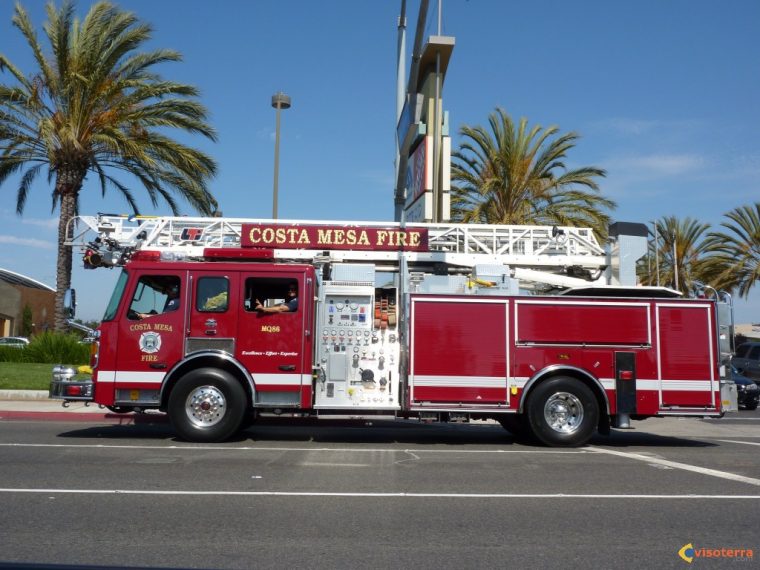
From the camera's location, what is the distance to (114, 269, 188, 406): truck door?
33.1 feet

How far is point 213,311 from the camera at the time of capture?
33.7 ft

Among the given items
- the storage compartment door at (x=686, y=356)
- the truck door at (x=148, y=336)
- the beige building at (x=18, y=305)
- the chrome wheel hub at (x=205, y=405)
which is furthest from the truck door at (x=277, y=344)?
the beige building at (x=18, y=305)

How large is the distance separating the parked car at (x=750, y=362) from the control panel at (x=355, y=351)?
55.9 feet

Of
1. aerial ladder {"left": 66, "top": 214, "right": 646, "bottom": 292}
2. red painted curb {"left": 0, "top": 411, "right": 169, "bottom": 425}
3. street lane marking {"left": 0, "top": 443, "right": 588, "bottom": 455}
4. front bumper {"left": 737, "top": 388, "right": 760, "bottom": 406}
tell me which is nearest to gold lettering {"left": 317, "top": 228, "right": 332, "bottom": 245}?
aerial ladder {"left": 66, "top": 214, "right": 646, "bottom": 292}

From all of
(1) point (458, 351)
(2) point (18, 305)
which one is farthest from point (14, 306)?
(1) point (458, 351)

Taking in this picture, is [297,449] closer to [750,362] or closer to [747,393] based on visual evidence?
[747,393]

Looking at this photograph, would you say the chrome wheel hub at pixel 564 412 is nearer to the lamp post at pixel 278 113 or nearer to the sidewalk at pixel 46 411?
the sidewalk at pixel 46 411

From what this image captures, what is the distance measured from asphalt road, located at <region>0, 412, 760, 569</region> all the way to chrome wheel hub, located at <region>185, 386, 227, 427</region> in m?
0.47

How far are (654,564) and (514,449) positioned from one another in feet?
18.0

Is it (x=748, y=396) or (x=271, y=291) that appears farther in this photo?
(x=748, y=396)

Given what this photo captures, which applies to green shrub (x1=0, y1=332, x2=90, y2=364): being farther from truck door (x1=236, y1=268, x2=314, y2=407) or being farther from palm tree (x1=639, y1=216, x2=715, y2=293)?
palm tree (x1=639, y1=216, x2=715, y2=293)

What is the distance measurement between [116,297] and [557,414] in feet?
22.4

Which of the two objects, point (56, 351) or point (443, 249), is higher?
point (443, 249)

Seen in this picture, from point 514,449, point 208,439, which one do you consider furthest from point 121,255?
point 514,449
